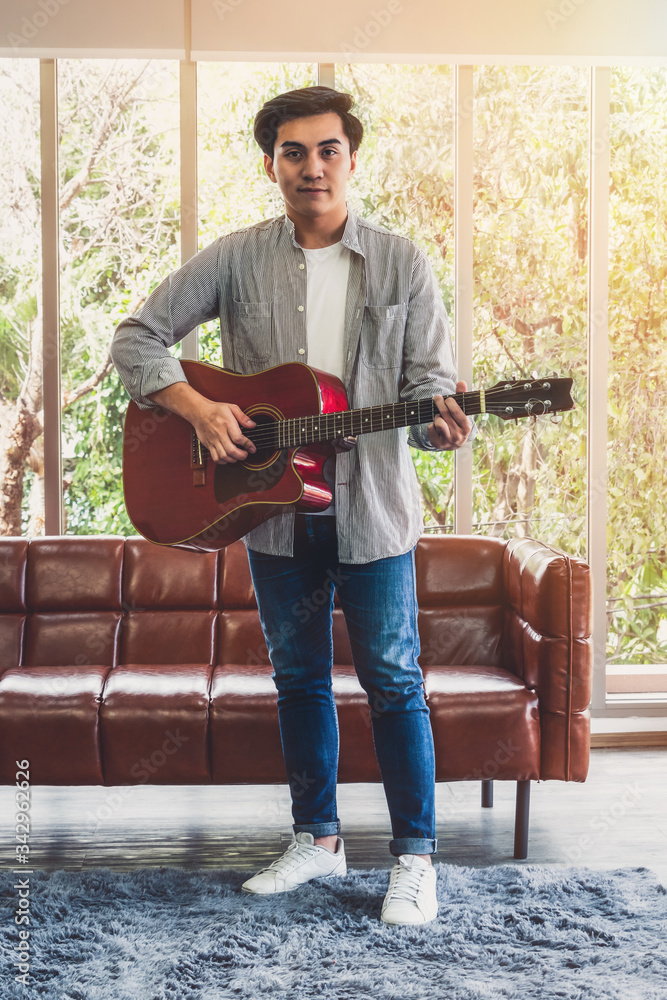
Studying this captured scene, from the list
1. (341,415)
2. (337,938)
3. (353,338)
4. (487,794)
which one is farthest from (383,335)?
(487,794)

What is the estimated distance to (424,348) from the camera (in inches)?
70.9

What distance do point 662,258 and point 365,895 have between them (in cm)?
258

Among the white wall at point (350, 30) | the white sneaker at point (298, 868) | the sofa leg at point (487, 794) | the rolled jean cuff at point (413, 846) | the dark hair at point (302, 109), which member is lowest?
the sofa leg at point (487, 794)

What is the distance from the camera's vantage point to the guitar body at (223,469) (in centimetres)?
175

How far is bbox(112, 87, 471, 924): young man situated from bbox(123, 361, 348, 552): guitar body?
0.15 feet

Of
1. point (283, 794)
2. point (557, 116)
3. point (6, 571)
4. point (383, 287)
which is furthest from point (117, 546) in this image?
point (557, 116)

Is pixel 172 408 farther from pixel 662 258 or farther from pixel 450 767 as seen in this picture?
pixel 662 258

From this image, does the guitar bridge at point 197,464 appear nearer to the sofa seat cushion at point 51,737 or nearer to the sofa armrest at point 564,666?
the sofa seat cushion at point 51,737

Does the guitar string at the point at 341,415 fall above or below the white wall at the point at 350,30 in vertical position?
below

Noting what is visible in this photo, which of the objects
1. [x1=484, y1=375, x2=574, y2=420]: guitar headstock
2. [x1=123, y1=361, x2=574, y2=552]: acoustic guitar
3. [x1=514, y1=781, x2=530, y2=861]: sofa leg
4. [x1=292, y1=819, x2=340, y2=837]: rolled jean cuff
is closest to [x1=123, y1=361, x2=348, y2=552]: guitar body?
[x1=123, y1=361, x2=574, y2=552]: acoustic guitar

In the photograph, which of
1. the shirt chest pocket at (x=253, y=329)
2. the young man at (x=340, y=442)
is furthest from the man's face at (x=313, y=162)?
the shirt chest pocket at (x=253, y=329)

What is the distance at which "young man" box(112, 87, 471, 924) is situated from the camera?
178cm

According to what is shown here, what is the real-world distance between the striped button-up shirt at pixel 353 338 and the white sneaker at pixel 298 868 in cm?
67

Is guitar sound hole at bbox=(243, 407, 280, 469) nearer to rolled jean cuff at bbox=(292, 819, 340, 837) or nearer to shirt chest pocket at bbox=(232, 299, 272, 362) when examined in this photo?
shirt chest pocket at bbox=(232, 299, 272, 362)
